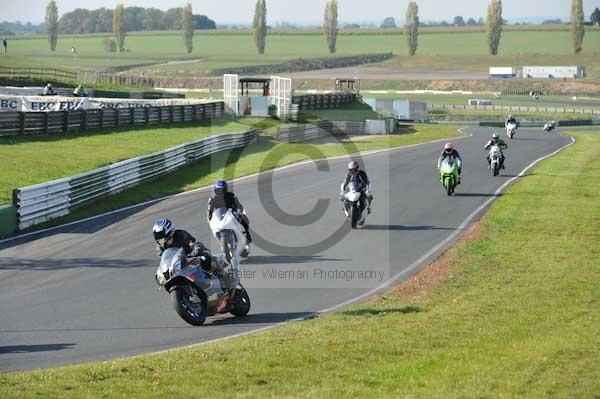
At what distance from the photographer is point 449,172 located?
1273 inches

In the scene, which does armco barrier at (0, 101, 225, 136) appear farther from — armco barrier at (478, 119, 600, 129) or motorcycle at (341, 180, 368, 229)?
armco barrier at (478, 119, 600, 129)

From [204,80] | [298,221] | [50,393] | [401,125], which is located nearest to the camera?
[50,393]

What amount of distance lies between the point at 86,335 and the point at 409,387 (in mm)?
5452

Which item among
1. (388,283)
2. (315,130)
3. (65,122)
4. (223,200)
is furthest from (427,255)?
(315,130)

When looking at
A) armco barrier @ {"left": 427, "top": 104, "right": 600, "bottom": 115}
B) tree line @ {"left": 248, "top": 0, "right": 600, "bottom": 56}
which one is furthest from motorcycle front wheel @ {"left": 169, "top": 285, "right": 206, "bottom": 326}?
tree line @ {"left": 248, "top": 0, "right": 600, "bottom": 56}

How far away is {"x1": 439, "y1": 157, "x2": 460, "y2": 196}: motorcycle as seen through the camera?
1270 inches

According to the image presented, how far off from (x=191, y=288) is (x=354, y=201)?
11.0 metres

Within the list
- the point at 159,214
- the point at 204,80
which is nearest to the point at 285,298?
the point at 159,214

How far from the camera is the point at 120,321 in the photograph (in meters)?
15.3

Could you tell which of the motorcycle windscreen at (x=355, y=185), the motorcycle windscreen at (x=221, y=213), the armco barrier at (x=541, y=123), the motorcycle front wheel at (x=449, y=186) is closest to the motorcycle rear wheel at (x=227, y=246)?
the motorcycle windscreen at (x=221, y=213)

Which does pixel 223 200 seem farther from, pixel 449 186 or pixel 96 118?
pixel 96 118

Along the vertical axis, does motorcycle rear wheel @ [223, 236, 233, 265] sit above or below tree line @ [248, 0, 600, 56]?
below

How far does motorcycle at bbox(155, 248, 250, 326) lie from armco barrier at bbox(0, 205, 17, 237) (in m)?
10.9

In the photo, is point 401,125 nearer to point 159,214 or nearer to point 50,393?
point 159,214
